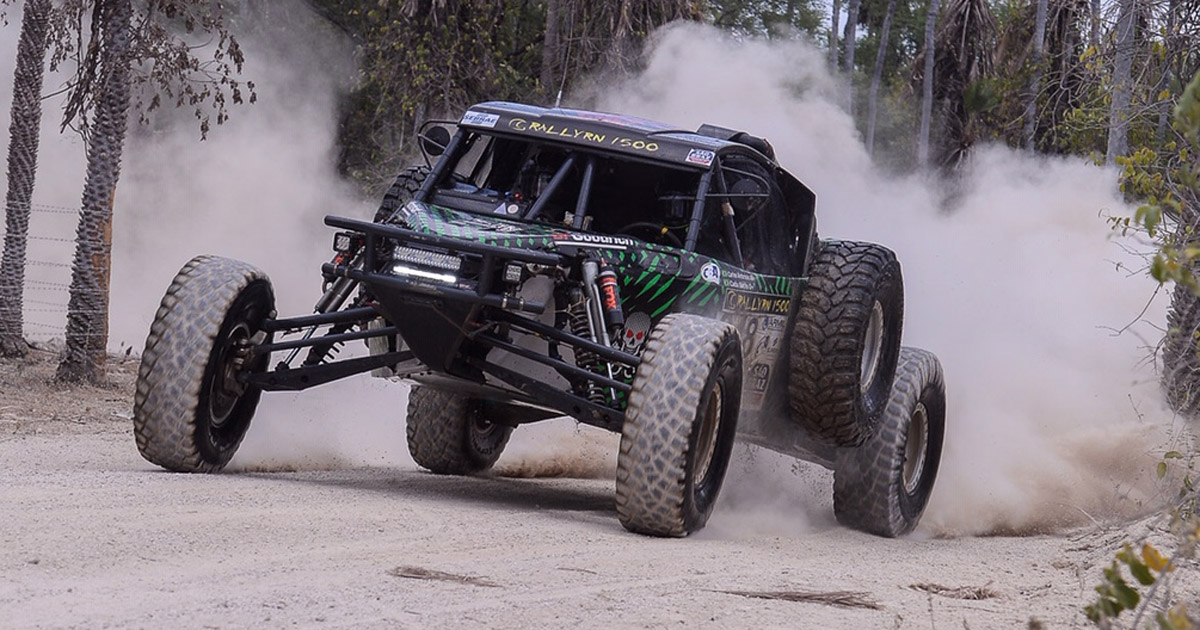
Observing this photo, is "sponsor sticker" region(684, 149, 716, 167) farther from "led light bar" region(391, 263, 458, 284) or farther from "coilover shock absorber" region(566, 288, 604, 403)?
"led light bar" region(391, 263, 458, 284)

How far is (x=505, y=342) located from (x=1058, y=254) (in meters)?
11.5

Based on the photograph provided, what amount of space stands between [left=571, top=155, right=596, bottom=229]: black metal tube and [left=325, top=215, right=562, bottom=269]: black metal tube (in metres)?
0.94

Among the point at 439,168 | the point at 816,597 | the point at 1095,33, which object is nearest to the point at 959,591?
the point at 816,597

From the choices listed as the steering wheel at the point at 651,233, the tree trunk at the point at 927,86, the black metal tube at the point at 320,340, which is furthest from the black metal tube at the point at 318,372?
the tree trunk at the point at 927,86

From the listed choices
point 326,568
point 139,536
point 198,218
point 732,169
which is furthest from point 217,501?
point 198,218

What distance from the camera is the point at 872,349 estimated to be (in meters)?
9.85

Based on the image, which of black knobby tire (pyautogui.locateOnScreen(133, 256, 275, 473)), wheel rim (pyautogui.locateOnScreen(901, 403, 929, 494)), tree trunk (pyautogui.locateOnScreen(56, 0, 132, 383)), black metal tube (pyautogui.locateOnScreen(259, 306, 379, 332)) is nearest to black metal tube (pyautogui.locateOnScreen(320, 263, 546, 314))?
black metal tube (pyautogui.locateOnScreen(259, 306, 379, 332))

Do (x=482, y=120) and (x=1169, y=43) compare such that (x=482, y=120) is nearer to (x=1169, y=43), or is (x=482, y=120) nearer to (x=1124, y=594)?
(x=1169, y=43)

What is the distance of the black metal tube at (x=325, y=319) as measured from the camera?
8.79m

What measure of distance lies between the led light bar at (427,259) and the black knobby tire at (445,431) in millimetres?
2909

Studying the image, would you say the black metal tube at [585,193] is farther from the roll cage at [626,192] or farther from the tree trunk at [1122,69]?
the tree trunk at [1122,69]

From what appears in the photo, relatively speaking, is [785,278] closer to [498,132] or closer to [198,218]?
[498,132]

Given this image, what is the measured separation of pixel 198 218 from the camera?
25281mm

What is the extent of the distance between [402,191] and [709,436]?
2.87 metres
